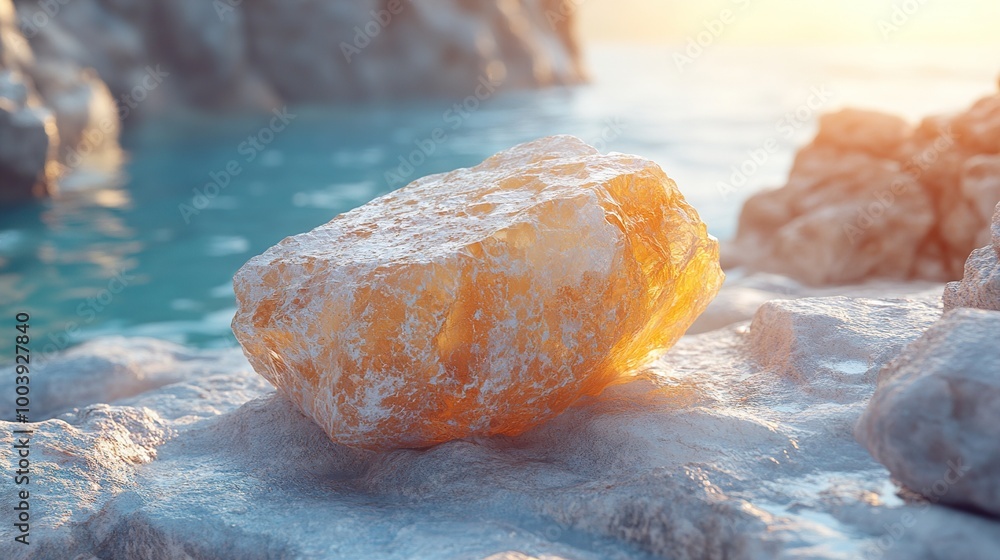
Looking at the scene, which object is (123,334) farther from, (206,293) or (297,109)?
(297,109)

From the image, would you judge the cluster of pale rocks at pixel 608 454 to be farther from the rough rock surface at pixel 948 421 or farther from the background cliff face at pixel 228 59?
the background cliff face at pixel 228 59

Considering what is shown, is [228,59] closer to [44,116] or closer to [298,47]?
[298,47]

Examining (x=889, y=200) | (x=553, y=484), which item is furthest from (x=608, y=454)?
(x=889, y=200)

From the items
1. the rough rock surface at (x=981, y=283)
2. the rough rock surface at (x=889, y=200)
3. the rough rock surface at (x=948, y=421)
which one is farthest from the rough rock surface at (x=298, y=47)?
the rough rock surface at (x=948, y=421)

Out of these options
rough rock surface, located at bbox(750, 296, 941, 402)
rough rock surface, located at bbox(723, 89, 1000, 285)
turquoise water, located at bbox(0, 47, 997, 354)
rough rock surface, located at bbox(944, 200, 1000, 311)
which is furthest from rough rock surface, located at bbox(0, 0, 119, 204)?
rough rock surface, located at bbox(944, 200, 1000, 311)

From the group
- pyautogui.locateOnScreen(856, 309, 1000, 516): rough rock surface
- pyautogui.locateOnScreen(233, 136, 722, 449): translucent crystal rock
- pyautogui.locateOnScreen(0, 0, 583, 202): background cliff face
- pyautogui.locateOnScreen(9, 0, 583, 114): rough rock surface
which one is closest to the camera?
pyautogui.locateOnScreen(856, 309, 1000, 516): rough rock surface

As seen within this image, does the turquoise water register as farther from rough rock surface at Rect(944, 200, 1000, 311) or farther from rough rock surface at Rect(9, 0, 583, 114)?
rough rock surface at Rect(944, 200, 1000, 311)
